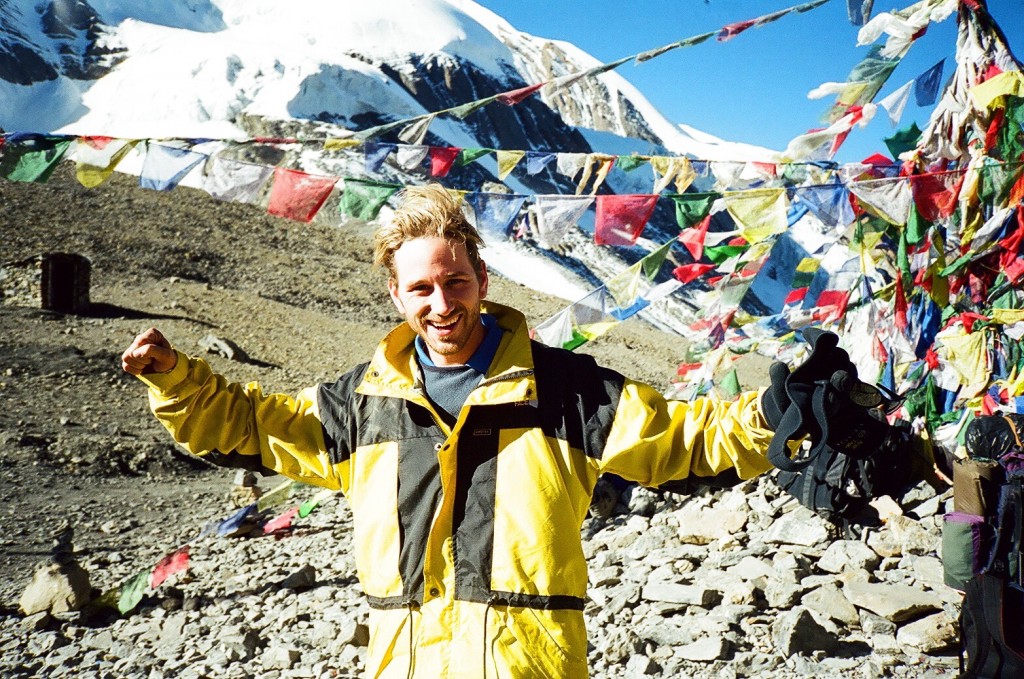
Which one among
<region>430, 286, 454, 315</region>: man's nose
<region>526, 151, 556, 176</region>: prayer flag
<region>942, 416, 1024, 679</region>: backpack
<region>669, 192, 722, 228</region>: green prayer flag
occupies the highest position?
<region>526, 151, 556, 176</region>: prayer flag

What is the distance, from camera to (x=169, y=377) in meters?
2.13

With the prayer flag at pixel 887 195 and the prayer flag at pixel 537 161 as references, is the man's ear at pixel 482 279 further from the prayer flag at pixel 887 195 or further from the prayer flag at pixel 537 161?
the prayer flag at pixel 537 161

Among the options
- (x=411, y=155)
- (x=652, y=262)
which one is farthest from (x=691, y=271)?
(x=411, y=155)

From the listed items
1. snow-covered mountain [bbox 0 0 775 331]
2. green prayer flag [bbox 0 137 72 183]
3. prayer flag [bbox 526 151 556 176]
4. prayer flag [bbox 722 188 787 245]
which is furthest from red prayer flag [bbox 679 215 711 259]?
snow-covered mountain [bbox 0 0 775 331]

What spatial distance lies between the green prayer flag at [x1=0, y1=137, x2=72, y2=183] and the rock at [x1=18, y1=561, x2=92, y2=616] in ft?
8.68

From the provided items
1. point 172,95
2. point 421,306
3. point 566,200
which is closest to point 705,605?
point 566,200

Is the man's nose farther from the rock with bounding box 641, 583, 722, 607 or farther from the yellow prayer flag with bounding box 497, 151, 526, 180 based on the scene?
the yellow prayer flag with bounding box 497, 151, 526, 180

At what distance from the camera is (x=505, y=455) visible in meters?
2.10

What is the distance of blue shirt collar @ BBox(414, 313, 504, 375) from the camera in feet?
7.34

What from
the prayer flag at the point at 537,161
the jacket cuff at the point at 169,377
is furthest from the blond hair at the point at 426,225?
the prayer flag at the point at 537,161

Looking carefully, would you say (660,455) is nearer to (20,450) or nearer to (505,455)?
(505,455)

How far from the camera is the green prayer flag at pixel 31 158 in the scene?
5020mm

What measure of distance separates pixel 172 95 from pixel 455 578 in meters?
77.6

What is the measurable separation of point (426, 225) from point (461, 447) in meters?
0.59
